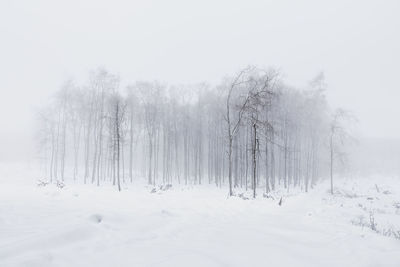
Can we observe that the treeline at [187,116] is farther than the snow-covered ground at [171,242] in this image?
Yes

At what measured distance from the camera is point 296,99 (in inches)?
1340

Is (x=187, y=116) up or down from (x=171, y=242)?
up

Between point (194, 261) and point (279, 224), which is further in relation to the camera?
point (279, 224)

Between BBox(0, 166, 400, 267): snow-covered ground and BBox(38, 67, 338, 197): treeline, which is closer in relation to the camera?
BBox(0, 166, 400, 267): snow-covered ground

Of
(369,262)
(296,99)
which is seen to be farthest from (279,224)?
(296,99)

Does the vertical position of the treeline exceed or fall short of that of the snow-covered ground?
it exceeds it

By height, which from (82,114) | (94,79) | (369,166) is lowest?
(369,166)

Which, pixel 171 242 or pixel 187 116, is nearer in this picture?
pixel 171 242

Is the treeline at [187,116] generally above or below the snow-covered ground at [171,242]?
above

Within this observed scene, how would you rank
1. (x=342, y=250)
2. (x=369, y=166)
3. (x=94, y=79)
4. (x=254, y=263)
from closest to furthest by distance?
(x=254, y=263) < (x=342, y=250) < (x=94, y=79) < (x=369, y=166)

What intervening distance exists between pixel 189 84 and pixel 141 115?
727cm

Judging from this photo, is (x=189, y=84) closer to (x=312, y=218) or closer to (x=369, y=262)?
(x=312, y=218)

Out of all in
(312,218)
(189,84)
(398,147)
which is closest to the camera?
(312,218)

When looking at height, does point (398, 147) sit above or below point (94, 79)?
below
